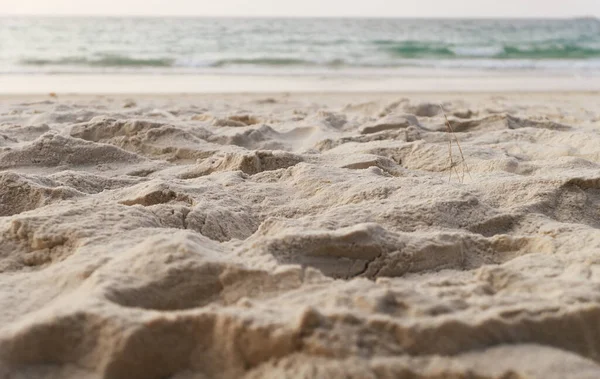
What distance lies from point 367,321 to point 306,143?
2029 millimetres

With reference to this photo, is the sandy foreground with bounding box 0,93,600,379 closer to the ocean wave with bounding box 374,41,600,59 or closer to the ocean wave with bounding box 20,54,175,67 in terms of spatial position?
the ocean wave with bounding box 20,54,175,67

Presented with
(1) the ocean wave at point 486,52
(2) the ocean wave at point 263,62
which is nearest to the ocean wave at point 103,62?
(2) the ocean wave at point 263,62

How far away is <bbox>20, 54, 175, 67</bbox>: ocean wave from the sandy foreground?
7955mm

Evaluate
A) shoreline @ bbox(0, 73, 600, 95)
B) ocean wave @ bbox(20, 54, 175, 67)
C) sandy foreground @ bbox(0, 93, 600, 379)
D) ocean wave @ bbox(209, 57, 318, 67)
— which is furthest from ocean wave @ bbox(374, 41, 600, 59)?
sandy foreground @ bbox(0, 93, 600, 379)

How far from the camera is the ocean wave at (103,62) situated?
32.3 ft

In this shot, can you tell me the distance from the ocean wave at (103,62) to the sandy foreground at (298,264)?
26.1 ft

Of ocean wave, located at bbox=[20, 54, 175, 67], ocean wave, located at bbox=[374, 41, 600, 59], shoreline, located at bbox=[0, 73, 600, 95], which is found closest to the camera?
shoreline, located at bbox=[0, 73, 600, 95]

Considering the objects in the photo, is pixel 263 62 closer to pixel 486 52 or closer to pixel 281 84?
pixel 281 84

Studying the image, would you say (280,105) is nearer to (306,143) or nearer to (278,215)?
(306,143)

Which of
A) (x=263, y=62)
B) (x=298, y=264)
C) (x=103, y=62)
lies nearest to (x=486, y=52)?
(x=263, y=62)

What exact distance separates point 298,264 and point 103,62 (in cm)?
977

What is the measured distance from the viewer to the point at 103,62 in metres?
10.1

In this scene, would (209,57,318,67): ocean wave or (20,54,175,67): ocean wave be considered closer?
(20,54,175,67): ocean wave

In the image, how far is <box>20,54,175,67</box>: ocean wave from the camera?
388 inches
